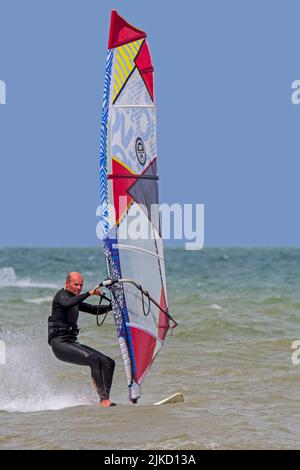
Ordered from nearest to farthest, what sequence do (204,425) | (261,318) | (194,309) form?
(204,425) < (261,318) < (194,309)

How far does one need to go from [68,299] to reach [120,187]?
1.10 m

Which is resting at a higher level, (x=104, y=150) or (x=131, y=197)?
(x=104, y=150)

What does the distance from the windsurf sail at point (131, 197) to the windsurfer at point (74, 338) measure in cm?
21

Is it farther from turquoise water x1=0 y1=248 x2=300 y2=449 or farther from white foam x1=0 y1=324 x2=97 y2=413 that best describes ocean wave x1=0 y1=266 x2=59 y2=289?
white foam x1=0 y1=324 x2=97 y2=413

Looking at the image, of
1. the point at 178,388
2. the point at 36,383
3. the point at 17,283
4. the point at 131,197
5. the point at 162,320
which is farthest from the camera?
the point at 17,283

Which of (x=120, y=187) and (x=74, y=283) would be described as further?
(x=74, y=283)

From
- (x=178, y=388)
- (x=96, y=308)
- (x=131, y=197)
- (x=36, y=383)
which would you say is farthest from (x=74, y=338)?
(x=36, y=383)

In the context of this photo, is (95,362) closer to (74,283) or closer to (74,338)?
(74,338)

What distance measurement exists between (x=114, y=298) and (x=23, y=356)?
4.26m

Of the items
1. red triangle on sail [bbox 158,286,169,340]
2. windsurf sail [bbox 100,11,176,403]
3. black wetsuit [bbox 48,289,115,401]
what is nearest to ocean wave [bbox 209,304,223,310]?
red triangle on sail [bbox 158,286,169,340]

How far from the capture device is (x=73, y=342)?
7.73 m

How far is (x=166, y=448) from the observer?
6.30 m
